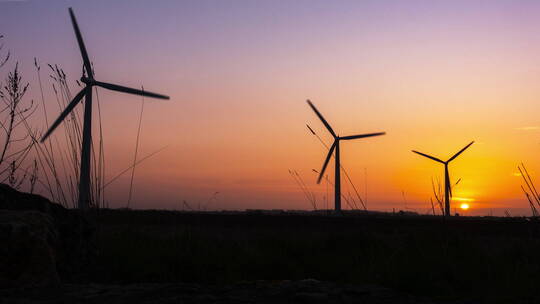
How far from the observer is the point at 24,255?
5184mm

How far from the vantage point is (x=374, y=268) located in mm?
6902

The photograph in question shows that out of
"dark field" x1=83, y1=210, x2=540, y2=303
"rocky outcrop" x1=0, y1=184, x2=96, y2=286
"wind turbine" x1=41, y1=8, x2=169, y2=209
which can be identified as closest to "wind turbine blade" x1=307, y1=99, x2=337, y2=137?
"wind turbine" x1=41, y1=8, x2=169, y2=209

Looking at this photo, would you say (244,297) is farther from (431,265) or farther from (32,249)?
(431,265)

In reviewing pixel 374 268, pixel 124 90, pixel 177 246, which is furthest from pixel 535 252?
pixel 124 90

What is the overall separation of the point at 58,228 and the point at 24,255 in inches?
43.2

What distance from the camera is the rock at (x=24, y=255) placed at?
16.6ft

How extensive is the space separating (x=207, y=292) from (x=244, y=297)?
0.87ft

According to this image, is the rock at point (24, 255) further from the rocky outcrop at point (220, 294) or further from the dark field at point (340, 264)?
the rocky outcrop at point (220, 294)

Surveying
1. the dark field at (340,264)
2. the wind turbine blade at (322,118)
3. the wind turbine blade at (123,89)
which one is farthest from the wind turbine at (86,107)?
the wind turbine blade at (322,118)

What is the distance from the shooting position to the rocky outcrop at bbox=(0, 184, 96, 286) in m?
5.44

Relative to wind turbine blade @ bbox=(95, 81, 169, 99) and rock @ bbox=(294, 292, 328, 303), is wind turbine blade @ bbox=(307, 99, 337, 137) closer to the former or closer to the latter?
wind turbine blade @ bbox=(95, 81, 169, 99)

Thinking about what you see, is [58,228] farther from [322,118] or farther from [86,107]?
[322,118]

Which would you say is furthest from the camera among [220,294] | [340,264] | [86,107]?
[86,107]

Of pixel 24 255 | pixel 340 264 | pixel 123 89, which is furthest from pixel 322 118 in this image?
pixel 24 255
